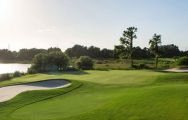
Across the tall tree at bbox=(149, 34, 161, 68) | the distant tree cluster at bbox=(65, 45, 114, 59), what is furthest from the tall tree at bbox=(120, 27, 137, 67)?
the distant tree cluster at bbox=(65, 45, 114, 59)

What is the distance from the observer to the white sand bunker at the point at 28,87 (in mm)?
29798

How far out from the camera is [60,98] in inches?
1099

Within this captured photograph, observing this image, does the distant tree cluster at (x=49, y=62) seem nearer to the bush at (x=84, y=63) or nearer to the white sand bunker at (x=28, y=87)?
the bush at (x=84, y=63)

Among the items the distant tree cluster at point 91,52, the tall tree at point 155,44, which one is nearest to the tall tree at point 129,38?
the tall tree at point 155,44

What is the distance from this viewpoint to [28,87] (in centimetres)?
3472

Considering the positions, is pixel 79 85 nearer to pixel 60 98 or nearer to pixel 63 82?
pixel 63 82

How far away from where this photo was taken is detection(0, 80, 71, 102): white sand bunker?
2980 centimetres

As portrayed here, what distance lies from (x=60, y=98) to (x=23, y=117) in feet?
26.0

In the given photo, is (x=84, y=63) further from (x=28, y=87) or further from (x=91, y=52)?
(x=91, y=52)

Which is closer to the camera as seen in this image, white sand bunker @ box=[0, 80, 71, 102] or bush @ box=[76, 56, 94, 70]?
white sand bunker @ box=[0, 80, 71, 102]

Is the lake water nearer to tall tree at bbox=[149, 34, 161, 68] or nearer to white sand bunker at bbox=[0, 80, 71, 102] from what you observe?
tall tree at bbox=[149, 34, 161, 68]

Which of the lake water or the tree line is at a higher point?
the tree line

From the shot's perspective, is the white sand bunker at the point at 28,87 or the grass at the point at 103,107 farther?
the white sand bunker at the point at 28,87

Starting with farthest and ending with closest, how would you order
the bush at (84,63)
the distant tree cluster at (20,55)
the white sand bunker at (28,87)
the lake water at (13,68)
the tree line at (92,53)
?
the distant tree cluster at (20,55) < the tree line at (92,53) < the lake water at (13,68) < the bush at (84,63) < the white sand bunker at (28,87)
